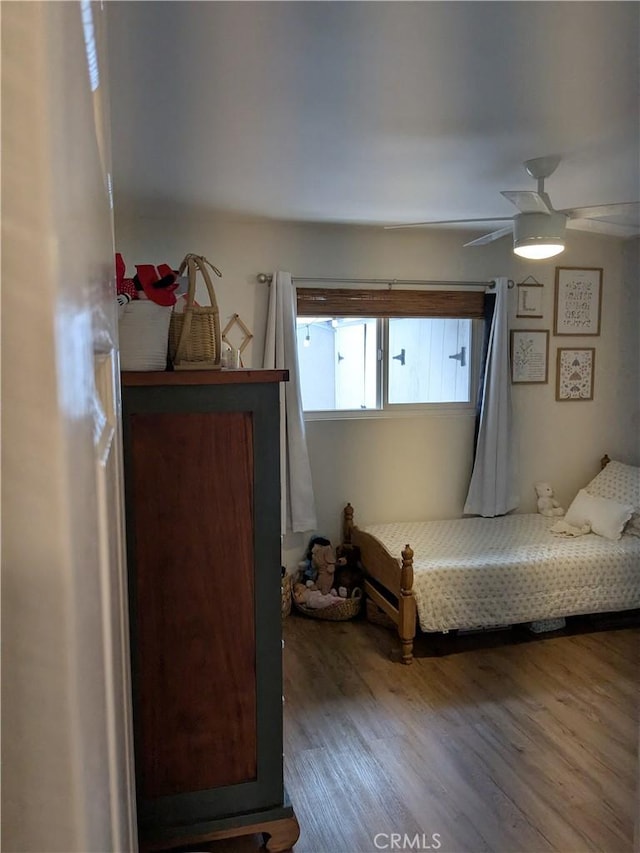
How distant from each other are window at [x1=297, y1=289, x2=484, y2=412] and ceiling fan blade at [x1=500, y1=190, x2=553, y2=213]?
151 centimetres

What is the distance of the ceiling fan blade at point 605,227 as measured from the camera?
12.5 ft

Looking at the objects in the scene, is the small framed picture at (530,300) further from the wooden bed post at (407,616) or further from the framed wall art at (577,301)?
the wooden bed post at (407,616)

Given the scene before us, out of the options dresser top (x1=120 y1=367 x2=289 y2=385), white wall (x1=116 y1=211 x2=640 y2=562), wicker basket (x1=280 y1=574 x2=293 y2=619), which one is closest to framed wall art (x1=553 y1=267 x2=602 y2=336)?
white wall (x1=116 y1=211 x2=640 y2=562)

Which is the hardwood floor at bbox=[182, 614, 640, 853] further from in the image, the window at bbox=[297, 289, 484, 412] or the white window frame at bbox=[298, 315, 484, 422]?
the window at bbox=[297, 289, 484, 412]

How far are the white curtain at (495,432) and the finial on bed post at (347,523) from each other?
0.82m

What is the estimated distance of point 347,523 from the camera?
409 centimetres

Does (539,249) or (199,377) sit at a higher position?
(539,249)

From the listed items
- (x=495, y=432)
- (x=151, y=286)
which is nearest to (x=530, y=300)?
(x=495, y=432)

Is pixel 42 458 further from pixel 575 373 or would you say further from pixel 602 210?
pixel 575 373

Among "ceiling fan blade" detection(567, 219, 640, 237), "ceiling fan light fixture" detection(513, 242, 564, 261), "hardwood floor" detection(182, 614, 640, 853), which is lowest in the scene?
"hardwood floor" detection(182, 614, 640, 853)

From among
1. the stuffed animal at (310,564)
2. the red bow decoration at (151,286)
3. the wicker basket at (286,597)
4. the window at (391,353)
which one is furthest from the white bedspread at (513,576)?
the red bow decoration at (151,286)

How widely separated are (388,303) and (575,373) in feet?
4.88

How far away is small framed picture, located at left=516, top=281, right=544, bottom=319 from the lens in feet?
14.1

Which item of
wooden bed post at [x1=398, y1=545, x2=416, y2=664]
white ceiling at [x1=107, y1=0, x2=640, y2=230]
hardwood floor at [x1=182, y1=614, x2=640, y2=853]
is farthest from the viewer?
wooden bed post at [x1=398, y1=545, x2=416, y2=664]
